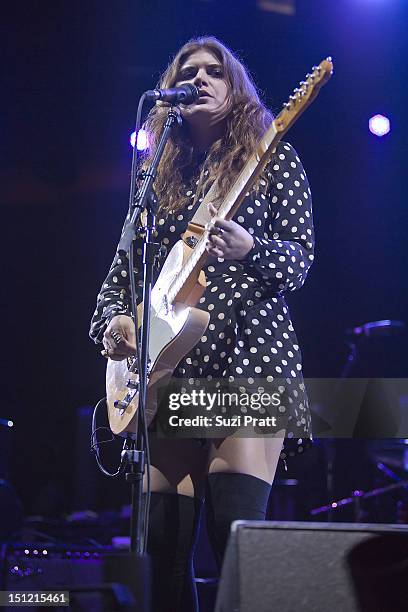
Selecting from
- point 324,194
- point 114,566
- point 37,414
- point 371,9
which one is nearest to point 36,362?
point 37,414

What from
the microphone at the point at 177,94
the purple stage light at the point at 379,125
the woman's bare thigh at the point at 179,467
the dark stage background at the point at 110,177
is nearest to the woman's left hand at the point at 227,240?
the microphone at the point at 177,94

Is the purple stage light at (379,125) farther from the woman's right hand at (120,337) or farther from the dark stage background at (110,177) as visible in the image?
the woman's right hand at (120,337)

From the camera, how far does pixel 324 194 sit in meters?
5.70

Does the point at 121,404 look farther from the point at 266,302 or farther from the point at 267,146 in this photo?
the point at 267,146

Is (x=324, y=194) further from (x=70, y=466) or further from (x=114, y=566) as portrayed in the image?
(x=114, y=566)

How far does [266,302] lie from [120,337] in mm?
471

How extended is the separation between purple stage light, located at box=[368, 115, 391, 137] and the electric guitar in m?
3.05

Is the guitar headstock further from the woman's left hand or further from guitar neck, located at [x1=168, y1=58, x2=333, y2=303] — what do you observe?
the woman's left hand

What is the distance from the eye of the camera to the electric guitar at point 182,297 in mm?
2258

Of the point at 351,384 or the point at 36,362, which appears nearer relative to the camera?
the point at 351,384

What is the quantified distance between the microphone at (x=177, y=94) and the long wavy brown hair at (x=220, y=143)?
18 centimetres

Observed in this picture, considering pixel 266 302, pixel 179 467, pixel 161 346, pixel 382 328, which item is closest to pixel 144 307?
pixel 161 346

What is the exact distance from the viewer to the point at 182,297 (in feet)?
7.88

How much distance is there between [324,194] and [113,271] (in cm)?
327
